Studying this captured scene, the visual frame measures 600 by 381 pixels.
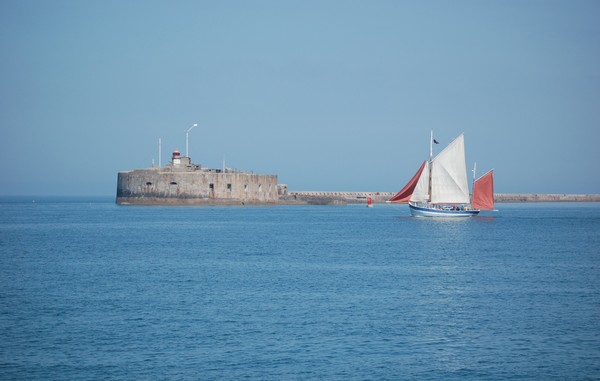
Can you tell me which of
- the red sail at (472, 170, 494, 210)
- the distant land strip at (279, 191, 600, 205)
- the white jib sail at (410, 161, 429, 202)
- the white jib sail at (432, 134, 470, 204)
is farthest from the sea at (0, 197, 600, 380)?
the distant land strip at (279, 191, 600, 205)

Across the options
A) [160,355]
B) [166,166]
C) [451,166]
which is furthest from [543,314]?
[166,166]

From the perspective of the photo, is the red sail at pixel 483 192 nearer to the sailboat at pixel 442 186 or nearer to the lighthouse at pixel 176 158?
the sailboat at pixel 442 186

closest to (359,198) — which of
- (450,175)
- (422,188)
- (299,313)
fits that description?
(422,188)

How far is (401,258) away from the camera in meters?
38.0

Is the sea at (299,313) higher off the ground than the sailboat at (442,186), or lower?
lower

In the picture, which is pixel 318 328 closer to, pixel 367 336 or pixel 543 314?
pixel 367 336

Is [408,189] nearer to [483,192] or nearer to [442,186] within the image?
[442,186]

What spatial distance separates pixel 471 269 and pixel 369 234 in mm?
21543

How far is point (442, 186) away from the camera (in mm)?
70312

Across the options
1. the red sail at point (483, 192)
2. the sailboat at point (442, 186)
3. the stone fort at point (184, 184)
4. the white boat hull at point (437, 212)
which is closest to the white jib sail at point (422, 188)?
the sailboat at point (442, 186)

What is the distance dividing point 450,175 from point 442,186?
1533 mm

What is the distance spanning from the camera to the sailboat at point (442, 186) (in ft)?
225

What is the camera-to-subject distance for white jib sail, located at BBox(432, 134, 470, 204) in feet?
224

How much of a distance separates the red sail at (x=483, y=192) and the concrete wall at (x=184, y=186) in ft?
101
